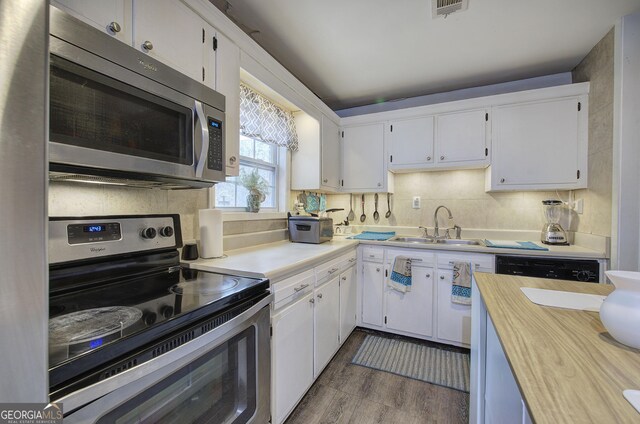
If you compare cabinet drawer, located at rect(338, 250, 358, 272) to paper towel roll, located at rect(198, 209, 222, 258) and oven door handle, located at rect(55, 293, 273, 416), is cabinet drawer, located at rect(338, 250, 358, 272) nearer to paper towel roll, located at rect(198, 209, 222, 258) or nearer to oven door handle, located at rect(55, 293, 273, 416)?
paper towel roll, located at rect(198, 209, 222, 258)

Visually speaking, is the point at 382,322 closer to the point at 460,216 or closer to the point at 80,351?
the point at 460,216

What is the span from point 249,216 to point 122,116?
3.89ft

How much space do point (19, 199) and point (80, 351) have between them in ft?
1.29

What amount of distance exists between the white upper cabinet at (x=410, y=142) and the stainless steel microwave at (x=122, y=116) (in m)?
1.97

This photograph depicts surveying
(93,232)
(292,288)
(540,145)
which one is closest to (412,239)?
(540,145)

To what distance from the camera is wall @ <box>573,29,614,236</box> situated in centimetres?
188

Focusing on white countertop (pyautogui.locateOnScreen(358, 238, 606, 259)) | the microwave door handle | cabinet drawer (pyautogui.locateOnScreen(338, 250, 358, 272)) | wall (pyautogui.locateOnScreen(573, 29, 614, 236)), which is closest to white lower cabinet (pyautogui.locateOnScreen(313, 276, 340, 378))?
cabinet drawer (pyautogui.locateOnScreen(338, 250, 358, 272))

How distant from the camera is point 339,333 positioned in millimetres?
2113

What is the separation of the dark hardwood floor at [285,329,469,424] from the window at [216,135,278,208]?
55.7 inches

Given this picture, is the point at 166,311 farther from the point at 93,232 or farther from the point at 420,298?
the point at 420,298

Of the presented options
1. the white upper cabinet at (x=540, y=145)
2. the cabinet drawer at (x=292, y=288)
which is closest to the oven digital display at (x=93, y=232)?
the cabinet drawer at (x=292, y=288)

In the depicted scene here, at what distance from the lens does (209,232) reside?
4.91 ft

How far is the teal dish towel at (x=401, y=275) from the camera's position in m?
2.31

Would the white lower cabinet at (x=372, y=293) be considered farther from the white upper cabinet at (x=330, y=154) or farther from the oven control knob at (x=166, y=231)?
the oven control knob at (x=166, y=231)
